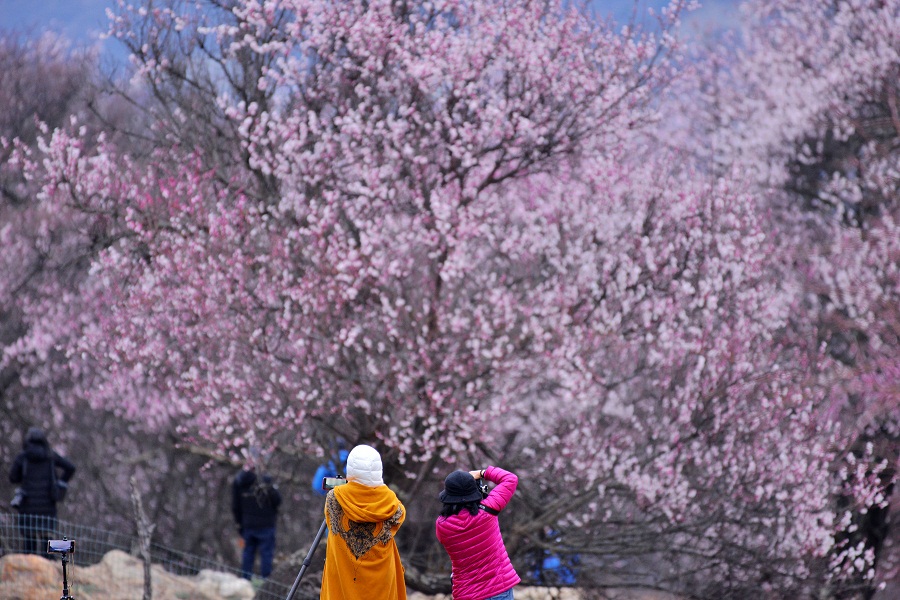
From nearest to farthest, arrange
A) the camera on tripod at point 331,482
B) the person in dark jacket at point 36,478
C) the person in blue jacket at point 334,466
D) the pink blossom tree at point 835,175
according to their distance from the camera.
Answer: the camera on tripod at point 331,482
the person in blue jacket at point 334,466
the person in dark jacket at point 36,478
the pink blossom tree at point 835,175

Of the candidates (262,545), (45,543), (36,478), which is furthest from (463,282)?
(45,543)

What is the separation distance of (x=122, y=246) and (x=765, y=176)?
10036 mm

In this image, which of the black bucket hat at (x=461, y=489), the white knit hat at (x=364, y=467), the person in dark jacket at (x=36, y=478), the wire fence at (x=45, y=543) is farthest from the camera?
the person in dark jacket at (x=36, y=478)

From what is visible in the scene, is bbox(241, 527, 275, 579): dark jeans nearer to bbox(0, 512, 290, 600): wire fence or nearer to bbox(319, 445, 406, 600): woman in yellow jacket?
bbox(0, 512, 290, 600): wire fence

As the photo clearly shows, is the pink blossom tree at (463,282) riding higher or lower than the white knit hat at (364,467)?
higher

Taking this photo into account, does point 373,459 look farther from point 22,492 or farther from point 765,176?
point 765,176

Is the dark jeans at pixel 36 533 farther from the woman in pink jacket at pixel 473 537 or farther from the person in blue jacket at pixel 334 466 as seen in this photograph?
the woman in pink jacket at pixel 473 537

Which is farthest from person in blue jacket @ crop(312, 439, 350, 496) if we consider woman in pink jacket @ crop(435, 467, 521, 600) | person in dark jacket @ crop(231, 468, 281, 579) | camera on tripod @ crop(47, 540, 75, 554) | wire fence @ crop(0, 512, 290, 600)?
camera on tripod @ crop(47, 540, 75, 554)

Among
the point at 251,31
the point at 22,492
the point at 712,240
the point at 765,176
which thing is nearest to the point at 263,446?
the point at 22,492

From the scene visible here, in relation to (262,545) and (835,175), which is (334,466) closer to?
(262,545)

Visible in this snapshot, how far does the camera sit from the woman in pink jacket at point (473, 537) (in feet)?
17.6

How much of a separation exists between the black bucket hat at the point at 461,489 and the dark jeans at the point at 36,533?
5038 mm

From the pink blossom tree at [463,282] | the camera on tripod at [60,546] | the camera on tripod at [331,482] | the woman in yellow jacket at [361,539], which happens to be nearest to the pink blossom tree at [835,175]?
the pink blossom tree at [463,282]

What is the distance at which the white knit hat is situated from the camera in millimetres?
5066
